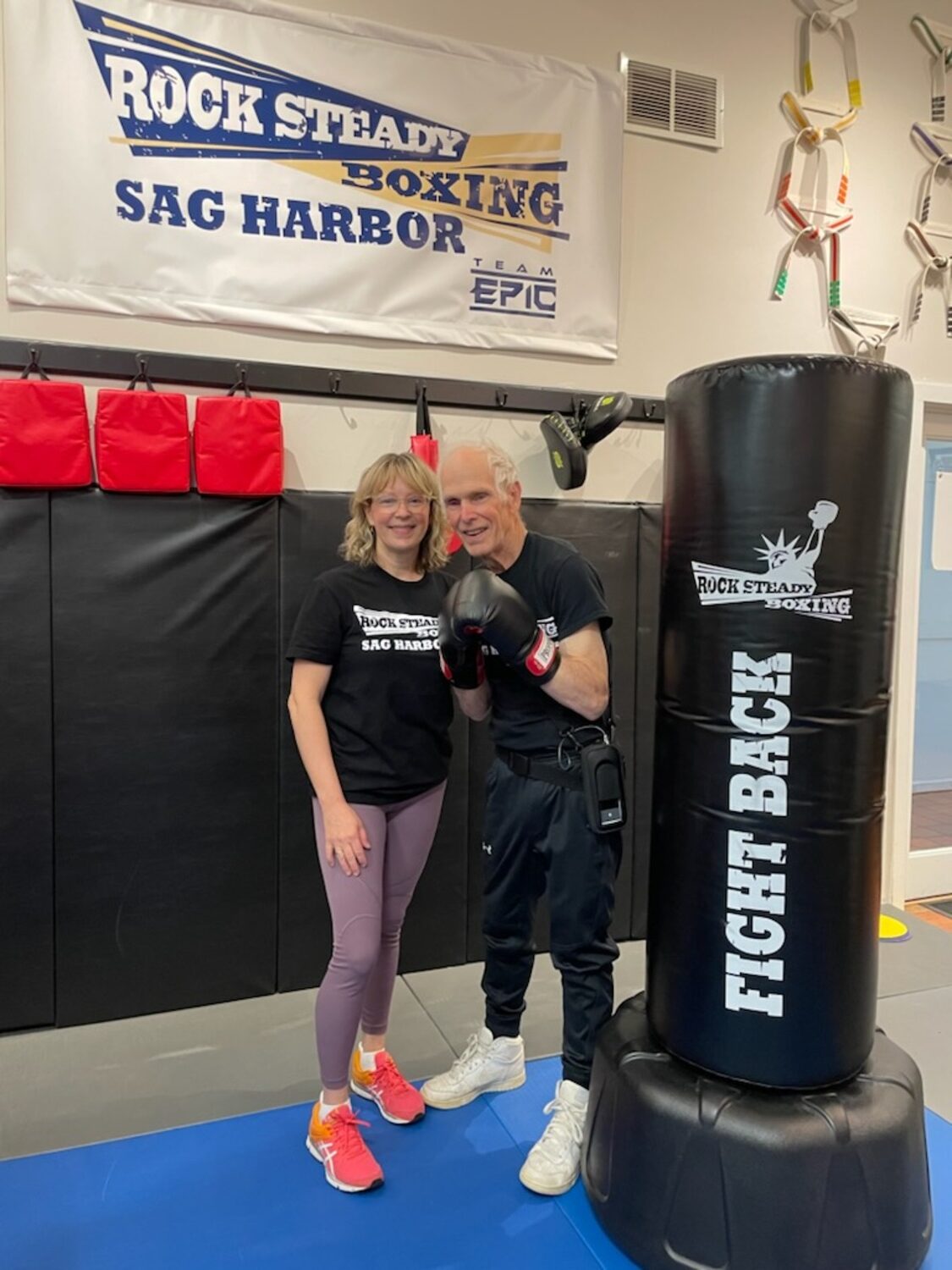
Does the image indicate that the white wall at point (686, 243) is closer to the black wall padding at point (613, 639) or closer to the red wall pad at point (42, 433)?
the black wall padding at point (613, 639)

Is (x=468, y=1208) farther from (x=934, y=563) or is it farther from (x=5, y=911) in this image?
(x=934, y=563)

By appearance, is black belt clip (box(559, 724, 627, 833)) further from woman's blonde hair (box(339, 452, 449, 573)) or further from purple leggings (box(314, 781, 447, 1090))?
woman's blonde hair (box(339, 452, 449, 573))

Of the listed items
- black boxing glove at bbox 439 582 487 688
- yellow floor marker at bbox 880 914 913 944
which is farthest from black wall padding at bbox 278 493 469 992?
yellow floor marker at bbox 880 914 913 944

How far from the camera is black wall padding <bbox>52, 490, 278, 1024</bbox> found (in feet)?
8.63

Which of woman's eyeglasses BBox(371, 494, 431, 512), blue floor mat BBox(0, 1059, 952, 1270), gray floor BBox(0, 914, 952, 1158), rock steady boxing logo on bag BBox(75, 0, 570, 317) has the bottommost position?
gray floor BBox(0, 914, 952, 1158)

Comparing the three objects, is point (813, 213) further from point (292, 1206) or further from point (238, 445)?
point (292, 1206)

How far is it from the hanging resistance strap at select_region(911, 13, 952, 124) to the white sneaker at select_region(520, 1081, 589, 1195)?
3975 millimetres

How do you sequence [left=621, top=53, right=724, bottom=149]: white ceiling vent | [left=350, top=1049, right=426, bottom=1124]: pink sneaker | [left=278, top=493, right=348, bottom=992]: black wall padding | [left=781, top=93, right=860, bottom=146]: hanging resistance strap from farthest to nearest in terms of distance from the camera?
[left=781, top=93, right=860, bottom=146]: hanging resistance strap, [left=621, top=53, right=724, bottom=149]: white ceiling vent, [left=278, top=493, right=348, bottom=992]: black wall padding, [left=350, top=1049, right=426, bottom=1124]: pink sneaker

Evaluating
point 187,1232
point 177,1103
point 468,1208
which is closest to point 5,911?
point 177,1103

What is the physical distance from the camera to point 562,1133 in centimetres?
200

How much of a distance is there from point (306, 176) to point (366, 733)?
6.25 ft

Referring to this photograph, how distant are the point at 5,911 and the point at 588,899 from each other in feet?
5.83

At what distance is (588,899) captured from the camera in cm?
196

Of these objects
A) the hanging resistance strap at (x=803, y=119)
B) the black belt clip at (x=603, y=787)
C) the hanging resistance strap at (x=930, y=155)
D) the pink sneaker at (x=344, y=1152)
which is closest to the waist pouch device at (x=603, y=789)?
the black belt clip at (x=603, y=787)
